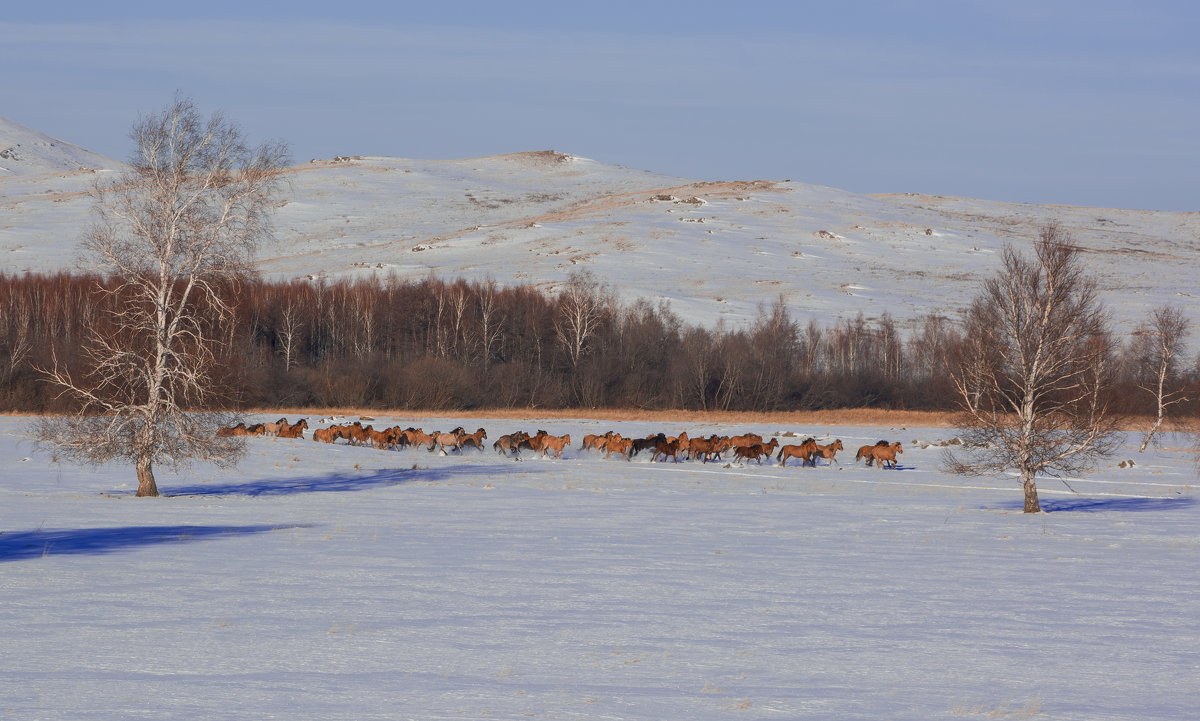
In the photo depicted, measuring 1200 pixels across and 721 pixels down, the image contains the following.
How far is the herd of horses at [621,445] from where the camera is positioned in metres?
35.1

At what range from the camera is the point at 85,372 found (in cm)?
2358

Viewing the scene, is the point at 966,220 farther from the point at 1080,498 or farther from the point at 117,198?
the point at 117,198

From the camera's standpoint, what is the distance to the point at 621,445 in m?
36.3

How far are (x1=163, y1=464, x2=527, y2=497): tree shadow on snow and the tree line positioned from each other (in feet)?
96.3

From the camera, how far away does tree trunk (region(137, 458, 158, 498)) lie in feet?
73.7

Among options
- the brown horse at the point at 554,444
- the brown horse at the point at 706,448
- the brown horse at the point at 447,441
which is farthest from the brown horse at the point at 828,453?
the brown horse at the point at 447,441

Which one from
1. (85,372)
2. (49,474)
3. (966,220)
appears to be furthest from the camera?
(966,220)

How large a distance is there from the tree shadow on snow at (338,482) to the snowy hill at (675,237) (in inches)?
2199

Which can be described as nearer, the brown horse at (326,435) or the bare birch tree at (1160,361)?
the brown horse at (326,435)

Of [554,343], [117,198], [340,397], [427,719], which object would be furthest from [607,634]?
[554,343]

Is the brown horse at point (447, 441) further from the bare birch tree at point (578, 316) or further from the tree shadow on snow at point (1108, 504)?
the bare birch tree at point (578, 316)

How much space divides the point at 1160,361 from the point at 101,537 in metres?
53.2

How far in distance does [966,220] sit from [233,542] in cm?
12763

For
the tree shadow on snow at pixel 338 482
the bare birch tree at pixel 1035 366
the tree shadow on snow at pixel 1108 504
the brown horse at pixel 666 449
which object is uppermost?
the bare birch tree at pixel 1035 366
